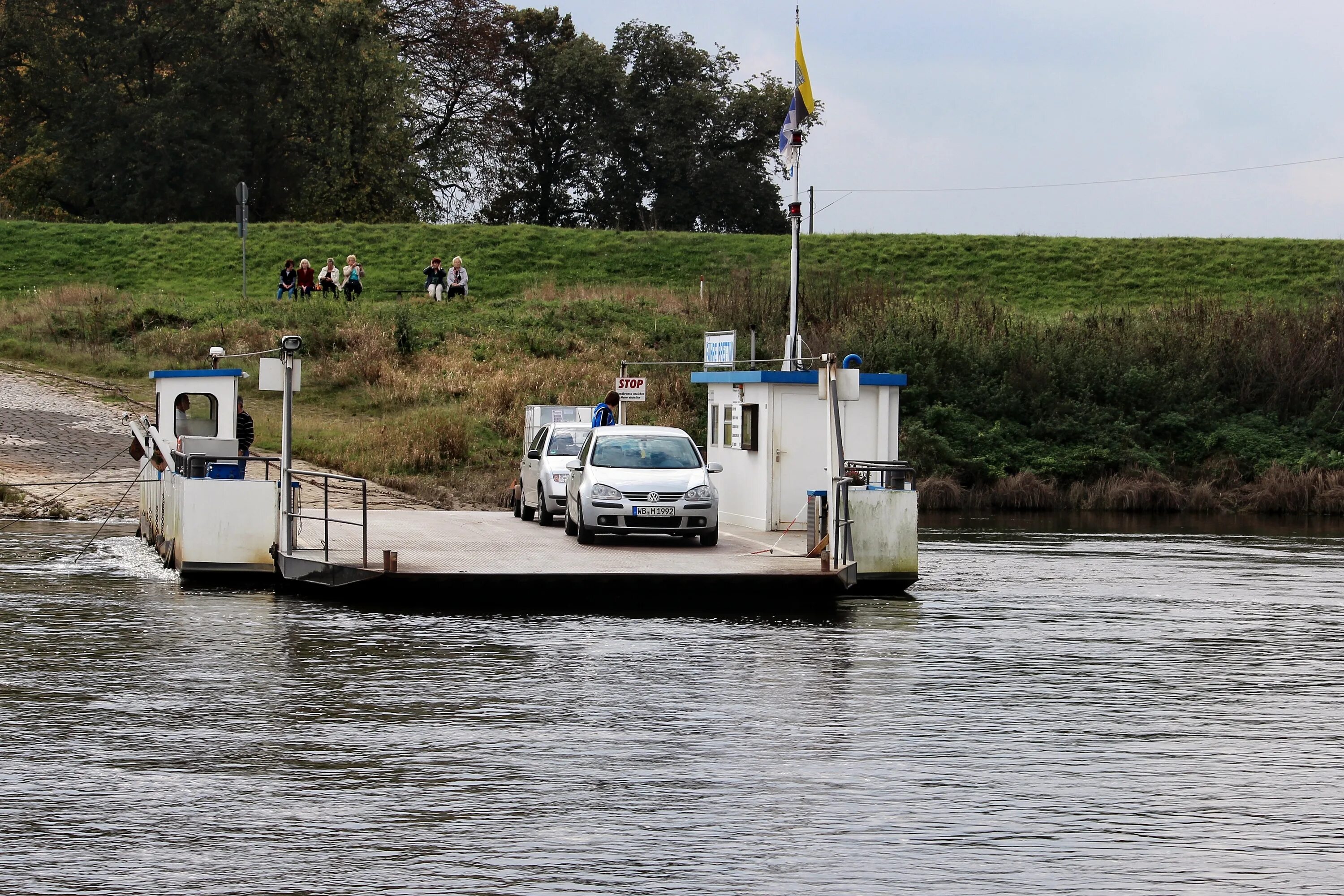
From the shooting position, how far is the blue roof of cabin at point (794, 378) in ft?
84.0

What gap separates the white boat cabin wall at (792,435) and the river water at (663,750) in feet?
16.3

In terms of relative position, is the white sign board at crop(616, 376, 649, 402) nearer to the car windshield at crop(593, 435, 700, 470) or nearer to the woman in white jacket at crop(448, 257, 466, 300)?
the car windshield at crop(593, 435, 700, 470)

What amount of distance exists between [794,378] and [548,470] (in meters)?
4.87

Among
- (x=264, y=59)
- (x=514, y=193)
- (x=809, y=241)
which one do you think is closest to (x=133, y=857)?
(x=809, y=241)

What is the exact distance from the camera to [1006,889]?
8.67 m

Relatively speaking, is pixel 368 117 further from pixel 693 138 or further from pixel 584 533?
pixel 584 533

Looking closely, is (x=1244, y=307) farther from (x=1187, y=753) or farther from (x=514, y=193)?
(x=1187, y=753)

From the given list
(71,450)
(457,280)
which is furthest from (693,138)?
(71,450)

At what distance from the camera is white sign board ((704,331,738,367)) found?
96.4 feet

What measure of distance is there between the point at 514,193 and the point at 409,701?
226 feet

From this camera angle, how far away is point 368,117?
222 feet

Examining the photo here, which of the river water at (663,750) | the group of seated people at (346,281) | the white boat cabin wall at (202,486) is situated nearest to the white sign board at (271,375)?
the white boat cabin wall at (202,486)

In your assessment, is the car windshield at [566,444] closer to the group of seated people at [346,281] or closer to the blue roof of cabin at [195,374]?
the blue roof of cabin at [195,374]

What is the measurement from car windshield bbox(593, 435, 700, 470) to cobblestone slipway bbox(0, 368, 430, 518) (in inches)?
422
